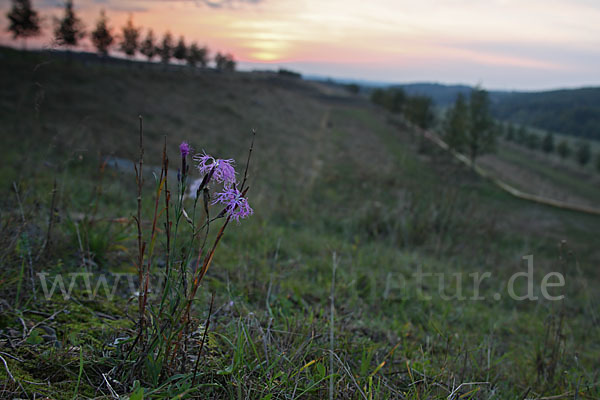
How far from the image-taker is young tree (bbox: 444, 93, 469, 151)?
2800 centimetres

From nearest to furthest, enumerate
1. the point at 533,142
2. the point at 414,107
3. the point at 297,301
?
the point at 297,301, the point at 414,107, the point at 533,142

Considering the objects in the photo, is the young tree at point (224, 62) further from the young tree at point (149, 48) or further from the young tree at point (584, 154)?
the young tree at point (584, 154)

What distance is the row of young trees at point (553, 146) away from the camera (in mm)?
48375

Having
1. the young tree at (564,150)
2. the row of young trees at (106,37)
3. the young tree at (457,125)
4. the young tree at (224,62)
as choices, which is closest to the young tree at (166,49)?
the row of young trees at (106,37)

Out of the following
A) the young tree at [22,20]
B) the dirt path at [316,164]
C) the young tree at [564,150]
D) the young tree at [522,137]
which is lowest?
the dirt path at [316,164]

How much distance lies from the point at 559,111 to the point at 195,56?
85444mm

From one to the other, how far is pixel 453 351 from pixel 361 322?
644mm

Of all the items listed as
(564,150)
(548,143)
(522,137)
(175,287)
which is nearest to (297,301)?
(175,287)

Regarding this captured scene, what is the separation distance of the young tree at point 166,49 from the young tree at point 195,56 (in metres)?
3.10

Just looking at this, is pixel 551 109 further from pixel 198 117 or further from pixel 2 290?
pixel 2 290

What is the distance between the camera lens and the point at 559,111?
293ft

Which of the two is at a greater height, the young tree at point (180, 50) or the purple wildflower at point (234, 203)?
the young tree at point (180, 50)

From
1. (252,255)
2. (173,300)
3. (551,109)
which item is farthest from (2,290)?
(551,109)

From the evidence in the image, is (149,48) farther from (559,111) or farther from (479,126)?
(559,111)
